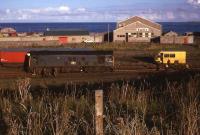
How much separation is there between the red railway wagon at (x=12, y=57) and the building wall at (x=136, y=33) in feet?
172

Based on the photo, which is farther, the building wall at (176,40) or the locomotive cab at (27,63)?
the building wall at (176,40)

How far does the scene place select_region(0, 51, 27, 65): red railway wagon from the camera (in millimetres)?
50219

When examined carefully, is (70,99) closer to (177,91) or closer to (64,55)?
(177,91)

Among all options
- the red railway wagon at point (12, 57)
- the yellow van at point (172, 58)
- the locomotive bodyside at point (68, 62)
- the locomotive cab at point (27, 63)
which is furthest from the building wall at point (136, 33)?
the locomotive bodyside at point (68, 62)

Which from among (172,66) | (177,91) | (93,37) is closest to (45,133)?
(177,91)

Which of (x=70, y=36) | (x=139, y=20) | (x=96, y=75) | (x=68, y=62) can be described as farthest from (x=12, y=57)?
(x=139, y=20)

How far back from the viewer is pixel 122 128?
305 inches

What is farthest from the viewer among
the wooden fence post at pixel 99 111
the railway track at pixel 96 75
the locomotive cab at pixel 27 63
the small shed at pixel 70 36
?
the small shed at pixel 70 36

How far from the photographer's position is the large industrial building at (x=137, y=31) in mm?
100750

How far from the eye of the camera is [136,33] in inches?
3991

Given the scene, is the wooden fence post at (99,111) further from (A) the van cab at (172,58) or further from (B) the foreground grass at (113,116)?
(A) the van cab at (172,58)

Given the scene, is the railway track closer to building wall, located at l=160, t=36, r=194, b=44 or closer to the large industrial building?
building wall, located at l=160, t=36, r=194, b=44

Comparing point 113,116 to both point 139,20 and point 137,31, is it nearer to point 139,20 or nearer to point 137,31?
point 139,20

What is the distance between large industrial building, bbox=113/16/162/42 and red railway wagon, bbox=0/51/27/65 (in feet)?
171
